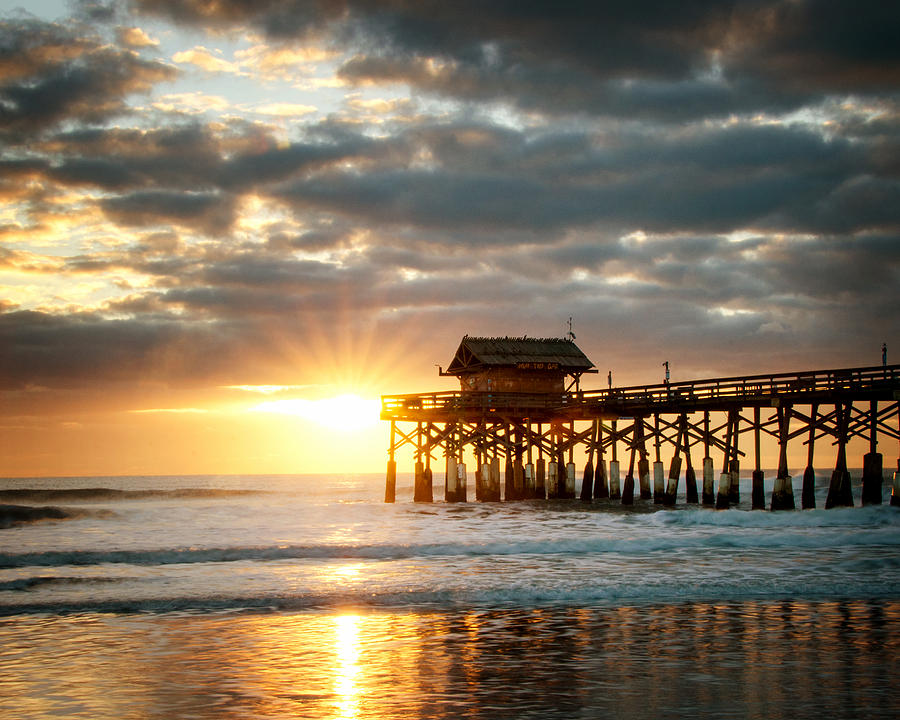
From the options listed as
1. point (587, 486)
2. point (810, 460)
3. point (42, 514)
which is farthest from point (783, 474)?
point (42, 514)

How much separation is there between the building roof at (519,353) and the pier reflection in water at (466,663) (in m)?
33.1

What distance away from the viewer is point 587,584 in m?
15.5

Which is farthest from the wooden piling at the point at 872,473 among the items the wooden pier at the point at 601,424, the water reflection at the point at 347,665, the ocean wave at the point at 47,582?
the ocean wave at the point at 47,582

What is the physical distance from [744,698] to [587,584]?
7545mm

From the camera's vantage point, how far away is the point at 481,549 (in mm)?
21531

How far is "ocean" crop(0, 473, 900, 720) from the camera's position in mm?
8203

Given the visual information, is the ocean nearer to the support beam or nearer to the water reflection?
the water reflection

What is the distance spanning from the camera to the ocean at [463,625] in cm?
820

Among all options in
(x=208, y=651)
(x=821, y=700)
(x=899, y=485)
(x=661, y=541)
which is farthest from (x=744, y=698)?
(x=899, y=485)

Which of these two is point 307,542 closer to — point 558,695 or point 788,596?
point 788,596

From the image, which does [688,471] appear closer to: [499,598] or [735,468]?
[735,468]

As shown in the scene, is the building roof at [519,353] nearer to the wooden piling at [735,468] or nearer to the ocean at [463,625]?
the wooden piling at [735,468]

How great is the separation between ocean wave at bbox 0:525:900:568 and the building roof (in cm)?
2380

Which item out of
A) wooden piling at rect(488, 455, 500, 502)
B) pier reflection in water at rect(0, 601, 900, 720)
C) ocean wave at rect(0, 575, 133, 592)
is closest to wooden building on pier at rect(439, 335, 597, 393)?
wooden piling at rect(488, 455, 500, 502)
